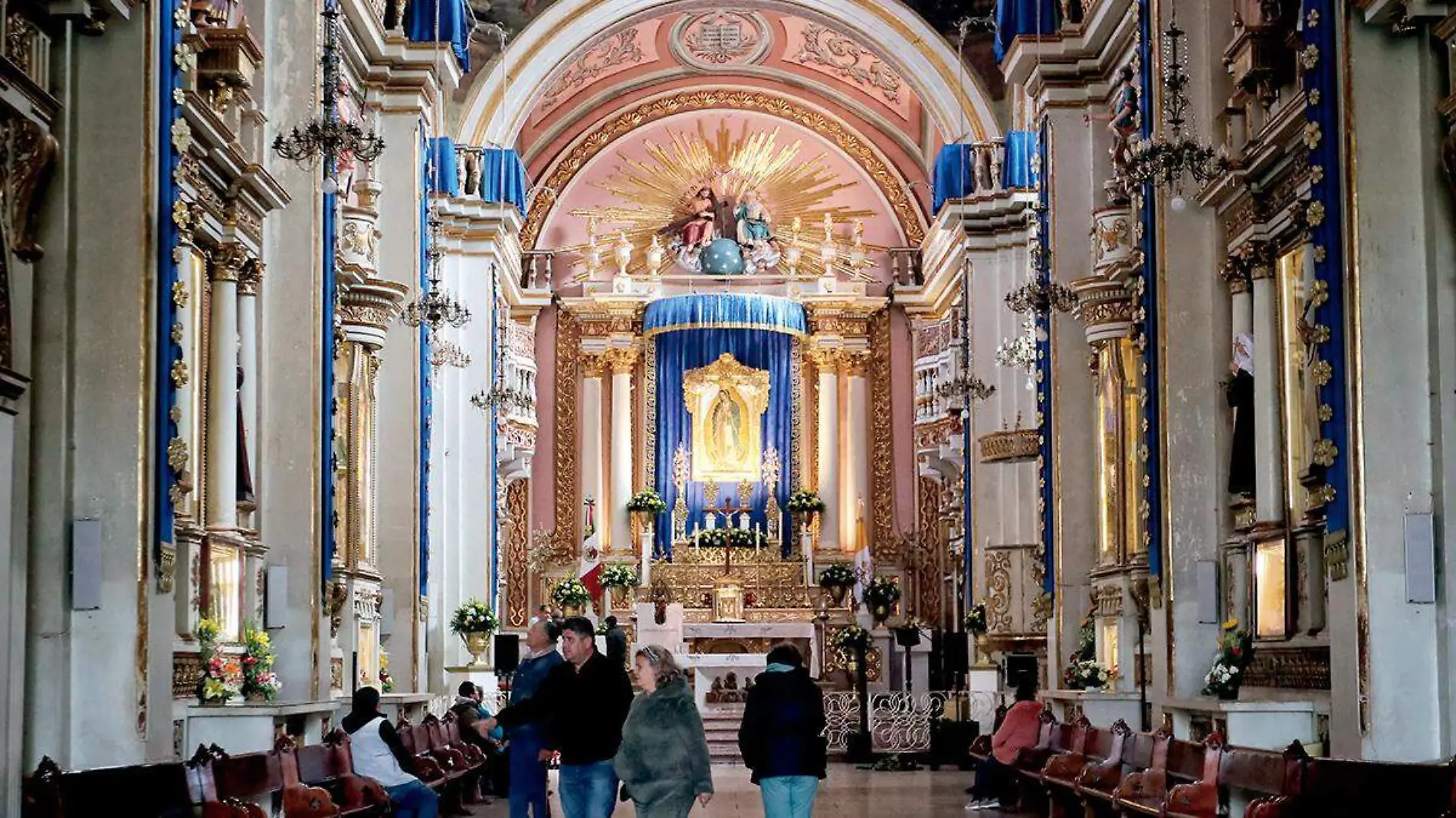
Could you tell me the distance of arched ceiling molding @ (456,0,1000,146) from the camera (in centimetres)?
2927

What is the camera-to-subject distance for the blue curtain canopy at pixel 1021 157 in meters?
26.4

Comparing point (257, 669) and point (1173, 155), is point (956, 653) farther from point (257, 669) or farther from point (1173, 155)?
point (1173, 155)

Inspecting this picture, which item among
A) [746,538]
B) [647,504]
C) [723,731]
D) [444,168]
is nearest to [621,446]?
[647,504]

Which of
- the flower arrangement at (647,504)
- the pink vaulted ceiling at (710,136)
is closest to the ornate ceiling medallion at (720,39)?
the pink vaulted ceiling at (710,136)

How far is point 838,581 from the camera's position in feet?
108

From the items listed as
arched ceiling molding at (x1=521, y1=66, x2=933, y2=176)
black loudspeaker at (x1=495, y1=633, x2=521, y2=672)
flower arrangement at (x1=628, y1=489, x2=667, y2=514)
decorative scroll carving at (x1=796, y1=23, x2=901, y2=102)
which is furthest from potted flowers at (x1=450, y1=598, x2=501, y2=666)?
decorative scroll carving at (x1=796, y1=23, x2=901, y2=102)

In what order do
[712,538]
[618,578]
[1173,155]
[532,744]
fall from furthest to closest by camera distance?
[712,538] < [618,578] < [1173,155] < [532,744]

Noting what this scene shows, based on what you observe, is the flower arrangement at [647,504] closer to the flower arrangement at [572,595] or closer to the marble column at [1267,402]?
the flower arrangement at [572,595]

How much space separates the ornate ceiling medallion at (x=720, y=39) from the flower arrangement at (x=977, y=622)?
1159 cm

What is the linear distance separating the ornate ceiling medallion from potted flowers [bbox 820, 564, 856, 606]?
8.75m

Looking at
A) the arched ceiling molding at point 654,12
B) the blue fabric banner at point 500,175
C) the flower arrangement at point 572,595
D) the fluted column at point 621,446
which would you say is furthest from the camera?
the fluted column at point 621,446

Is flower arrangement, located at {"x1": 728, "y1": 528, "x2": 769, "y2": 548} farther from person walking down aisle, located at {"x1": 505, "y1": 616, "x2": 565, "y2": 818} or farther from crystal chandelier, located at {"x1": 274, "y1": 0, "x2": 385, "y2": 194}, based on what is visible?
person walking down aisle, located at {"x1": 505, "y1": 616, "x2": 565, "y2": 818}

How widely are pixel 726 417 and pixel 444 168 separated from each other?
1007 centimetres

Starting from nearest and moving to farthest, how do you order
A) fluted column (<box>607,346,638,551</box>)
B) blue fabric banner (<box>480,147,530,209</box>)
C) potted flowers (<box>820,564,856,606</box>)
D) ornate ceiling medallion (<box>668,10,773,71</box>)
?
blue fabric banner (<box>480,147,530,209</box>) < potted flowers (<box>820,564,856,606</box>) < ornate ceiling medallion (<box>668,10,773,71</box>) < fluted column (<box>607,346,638,551</box>)
